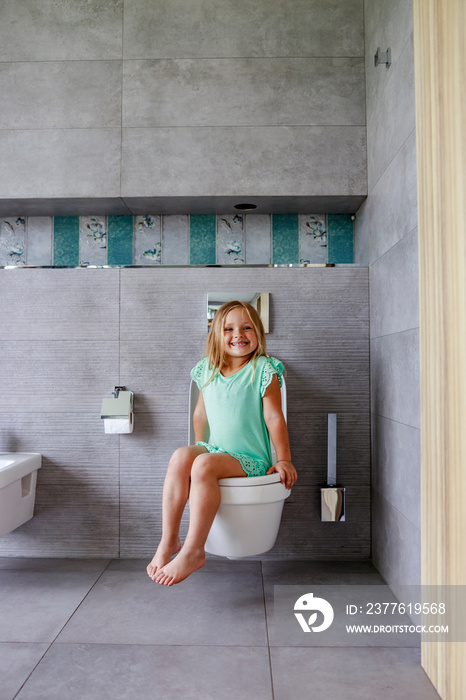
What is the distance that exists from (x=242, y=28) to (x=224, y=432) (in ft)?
5.44

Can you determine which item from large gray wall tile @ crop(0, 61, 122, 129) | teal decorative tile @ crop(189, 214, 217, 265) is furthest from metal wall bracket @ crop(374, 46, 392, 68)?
large gray wall tile @ crop(0, 61, 122, 129)

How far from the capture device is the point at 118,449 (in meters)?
2.34

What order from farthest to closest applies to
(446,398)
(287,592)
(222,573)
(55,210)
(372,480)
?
(55,210) < (372,480) < (222,573) < (287,592) < (446,398)

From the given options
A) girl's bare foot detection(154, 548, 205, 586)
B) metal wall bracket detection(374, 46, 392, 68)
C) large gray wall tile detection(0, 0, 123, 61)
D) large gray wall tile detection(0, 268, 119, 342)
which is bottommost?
girl's bare foot detection(154, 548, 205, 586)

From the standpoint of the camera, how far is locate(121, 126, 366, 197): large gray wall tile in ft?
7.37

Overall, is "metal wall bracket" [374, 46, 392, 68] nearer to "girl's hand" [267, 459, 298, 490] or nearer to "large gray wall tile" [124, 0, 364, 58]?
"large gray wall tile" [124, 0, 364, 58]

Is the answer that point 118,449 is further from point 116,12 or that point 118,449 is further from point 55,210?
point 116,12

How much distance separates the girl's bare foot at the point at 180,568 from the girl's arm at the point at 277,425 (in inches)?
15.3

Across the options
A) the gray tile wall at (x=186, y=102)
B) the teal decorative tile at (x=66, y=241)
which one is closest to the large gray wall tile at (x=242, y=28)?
the gray tile wall at (x=186, y=102)

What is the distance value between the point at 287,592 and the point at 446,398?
102cm

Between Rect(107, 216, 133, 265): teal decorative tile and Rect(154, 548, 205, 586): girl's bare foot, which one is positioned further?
Rect(107, 216, 133, 265): teal decorative tile

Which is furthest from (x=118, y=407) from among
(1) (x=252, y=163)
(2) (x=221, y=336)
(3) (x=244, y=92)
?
(3) (x=244, y=92)

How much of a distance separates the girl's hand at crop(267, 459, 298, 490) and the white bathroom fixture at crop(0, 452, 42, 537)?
0.97 meters

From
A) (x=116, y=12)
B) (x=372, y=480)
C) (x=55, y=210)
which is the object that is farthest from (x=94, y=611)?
(x=116, y=12)
